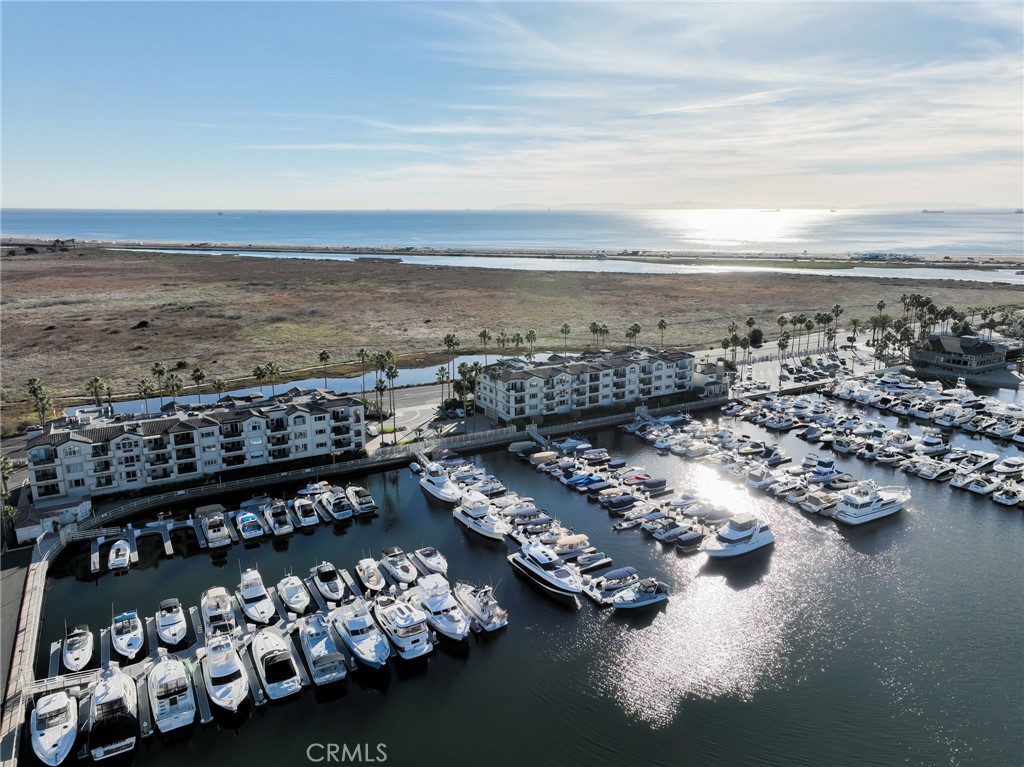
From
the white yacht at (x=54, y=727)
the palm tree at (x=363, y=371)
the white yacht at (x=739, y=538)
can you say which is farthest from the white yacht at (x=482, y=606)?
the palm tree at (x=363, y=371)

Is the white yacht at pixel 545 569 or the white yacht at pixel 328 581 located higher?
the white yacht at pixel 545 569

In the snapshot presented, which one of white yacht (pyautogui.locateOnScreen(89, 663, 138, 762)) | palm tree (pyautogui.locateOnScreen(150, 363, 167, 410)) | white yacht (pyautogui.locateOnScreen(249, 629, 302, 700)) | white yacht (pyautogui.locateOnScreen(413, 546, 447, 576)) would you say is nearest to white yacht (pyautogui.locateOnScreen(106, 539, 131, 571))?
white yacht (pyautogui.locateOnScreen(89, 663, 138, 762))

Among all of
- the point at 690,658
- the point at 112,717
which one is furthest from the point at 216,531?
the point at 690,658

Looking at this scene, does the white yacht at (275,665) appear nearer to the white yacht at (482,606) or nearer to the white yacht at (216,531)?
the white yacht at (482,606)

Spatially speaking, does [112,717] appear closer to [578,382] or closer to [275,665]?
[275,665]

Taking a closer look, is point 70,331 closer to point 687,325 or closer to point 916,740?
point 687,325

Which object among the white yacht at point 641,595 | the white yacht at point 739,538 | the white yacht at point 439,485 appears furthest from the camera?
the white yacht at point 439,485

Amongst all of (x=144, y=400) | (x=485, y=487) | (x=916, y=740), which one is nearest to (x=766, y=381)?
(x=485, y=487)
